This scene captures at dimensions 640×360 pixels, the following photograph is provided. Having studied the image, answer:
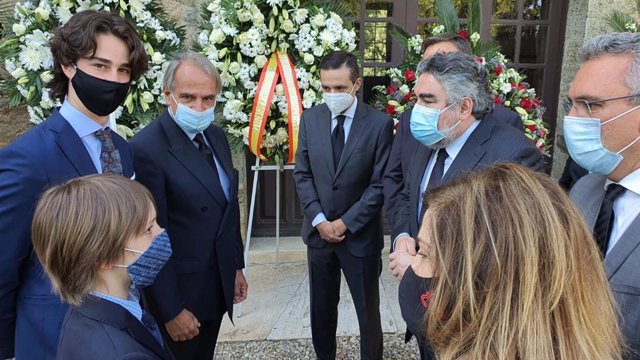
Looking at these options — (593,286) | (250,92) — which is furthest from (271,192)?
(593,286)

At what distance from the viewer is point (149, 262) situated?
1.42 metres

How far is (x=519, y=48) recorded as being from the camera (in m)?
5.11

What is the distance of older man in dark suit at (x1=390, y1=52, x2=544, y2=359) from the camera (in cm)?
203

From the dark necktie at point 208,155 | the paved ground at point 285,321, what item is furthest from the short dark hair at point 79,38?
the paved ground at point 285,321

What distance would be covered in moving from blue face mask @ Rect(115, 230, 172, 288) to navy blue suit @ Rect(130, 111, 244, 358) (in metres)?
0.58

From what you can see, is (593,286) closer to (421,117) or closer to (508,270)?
(508,270)

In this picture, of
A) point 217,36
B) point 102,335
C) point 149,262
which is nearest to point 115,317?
point 102,335

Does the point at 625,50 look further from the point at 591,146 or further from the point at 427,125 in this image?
the point at 427,125

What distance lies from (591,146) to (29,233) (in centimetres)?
197

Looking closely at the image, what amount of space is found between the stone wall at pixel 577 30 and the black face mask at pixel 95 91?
4.19 metres

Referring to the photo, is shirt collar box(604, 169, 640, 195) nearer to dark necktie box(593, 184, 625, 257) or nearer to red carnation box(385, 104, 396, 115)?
dark necktie box(593, 184, 625, 257)

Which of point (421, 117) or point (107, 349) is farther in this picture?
point (421, 117)

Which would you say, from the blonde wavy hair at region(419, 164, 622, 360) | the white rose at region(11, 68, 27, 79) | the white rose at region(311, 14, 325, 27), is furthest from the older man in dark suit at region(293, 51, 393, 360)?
the white rose at region(11, 68, 27, 79)

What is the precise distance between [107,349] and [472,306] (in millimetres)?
910
